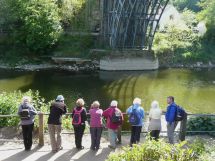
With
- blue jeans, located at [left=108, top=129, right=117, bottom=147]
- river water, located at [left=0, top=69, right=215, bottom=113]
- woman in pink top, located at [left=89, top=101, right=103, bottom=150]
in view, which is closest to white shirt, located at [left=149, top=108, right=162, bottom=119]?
blue jeans, located at [left=108, top=129, right=117, bottom=147]

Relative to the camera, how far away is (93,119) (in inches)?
416

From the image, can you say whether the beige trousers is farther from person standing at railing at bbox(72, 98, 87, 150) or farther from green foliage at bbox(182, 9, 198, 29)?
green foliage at bbox(182, 9, 198, 29)

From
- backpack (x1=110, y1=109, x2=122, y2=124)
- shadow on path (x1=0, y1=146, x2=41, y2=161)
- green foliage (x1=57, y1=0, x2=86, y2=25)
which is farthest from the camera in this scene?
green foliage (x1=57, y1=0, x2=86, y2=25)

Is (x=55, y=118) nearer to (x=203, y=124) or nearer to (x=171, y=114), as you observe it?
(x=171, y=114)

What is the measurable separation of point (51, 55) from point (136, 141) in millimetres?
27359

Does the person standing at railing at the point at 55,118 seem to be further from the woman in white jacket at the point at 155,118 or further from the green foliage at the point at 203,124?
the green foliage at the point at 203,124

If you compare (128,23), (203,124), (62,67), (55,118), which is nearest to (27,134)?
(55,118)

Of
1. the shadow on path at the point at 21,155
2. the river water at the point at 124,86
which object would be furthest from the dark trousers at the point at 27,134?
the river water at the point at 124,86

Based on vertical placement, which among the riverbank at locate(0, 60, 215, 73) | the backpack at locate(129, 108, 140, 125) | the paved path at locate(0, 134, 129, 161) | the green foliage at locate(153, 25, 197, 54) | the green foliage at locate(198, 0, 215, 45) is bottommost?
the paved path at locate(0, 134, 129, 161)

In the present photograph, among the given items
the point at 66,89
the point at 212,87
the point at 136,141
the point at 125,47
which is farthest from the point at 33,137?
the point at 125,47

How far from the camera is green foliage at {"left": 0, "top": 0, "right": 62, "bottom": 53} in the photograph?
114 feet

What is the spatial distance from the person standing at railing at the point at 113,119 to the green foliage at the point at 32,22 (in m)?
25.1

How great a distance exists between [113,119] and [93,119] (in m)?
0.49

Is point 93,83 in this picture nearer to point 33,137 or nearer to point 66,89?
point 66,89
